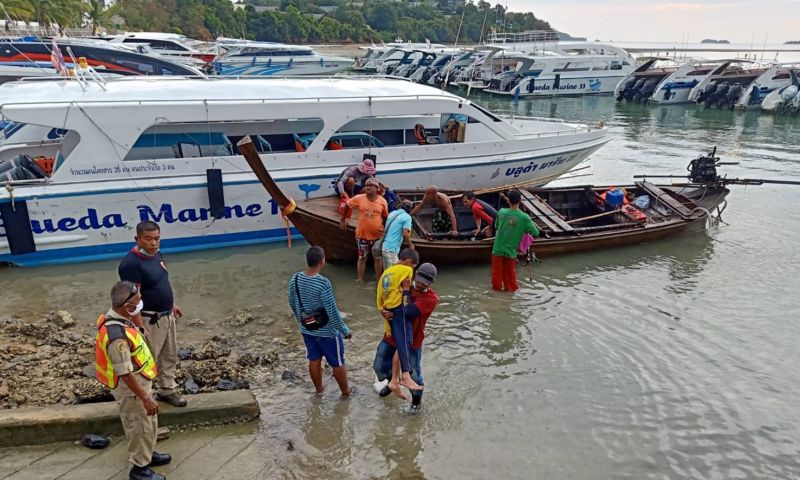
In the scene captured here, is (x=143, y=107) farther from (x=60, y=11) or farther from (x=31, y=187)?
(x=60, y=11)

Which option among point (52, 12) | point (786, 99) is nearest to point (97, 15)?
point (52, 12)

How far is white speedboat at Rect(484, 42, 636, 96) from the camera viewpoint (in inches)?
1599

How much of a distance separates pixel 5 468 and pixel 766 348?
8.11 m

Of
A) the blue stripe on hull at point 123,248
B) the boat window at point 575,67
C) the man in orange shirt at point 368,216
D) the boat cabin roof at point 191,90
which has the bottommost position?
the blue stripe on hull at point 123,248

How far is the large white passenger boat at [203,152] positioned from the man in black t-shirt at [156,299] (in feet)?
16.7

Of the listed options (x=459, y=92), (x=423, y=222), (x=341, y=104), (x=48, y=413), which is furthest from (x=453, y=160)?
(x=459, y=92)

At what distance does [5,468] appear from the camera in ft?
13.7

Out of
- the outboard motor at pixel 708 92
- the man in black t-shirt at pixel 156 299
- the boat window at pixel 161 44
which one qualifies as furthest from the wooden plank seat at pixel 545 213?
the boat window at pixel 161 44

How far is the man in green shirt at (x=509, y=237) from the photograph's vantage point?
8.12 metres

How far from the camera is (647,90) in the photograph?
3884 centimetres

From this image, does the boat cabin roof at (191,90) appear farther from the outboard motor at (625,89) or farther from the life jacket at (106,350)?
the outboard motor at (625,89)

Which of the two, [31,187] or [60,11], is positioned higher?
[60,11]

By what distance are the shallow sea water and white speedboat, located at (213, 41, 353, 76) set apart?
101 ft

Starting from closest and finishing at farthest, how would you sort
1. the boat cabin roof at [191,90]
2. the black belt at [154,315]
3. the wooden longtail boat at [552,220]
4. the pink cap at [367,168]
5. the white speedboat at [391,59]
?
the black belt at [154,315], the wooden longtail boat at [552,220], the boat cabin roof at [191,90], the pink cap at [367,168], the white speedboat at [391,59]
